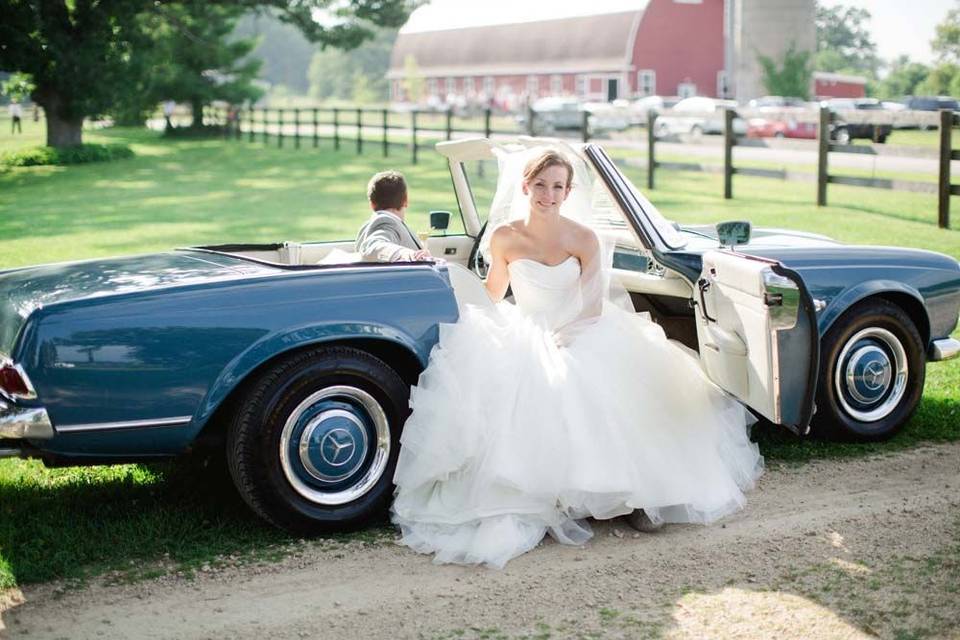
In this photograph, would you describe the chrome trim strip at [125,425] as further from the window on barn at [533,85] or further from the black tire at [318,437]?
the window on barn at [533,85]

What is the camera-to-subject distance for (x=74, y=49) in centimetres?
2892

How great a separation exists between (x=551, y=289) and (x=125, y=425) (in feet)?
6.33

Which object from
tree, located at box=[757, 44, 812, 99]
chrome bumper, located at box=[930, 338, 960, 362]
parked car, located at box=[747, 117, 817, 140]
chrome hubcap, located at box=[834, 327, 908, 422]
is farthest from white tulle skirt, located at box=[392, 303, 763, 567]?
tree, located at box=[757, 44, 812, 99]

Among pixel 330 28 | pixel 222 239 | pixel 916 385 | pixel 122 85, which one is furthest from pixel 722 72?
pixel 916 385

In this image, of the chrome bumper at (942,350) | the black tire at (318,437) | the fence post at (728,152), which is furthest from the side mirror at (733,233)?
the fence post at (728,152)

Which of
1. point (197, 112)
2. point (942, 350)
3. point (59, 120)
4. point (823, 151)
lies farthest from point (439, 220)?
point (197, 112)

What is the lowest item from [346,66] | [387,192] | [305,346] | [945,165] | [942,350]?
[942,350]

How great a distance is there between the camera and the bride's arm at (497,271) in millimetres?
4980

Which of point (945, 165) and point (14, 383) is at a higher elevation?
point (945, 165)

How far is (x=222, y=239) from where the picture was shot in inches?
571

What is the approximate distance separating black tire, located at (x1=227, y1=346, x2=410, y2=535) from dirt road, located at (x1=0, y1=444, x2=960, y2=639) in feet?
0.61

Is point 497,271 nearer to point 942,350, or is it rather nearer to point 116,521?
point 116,521

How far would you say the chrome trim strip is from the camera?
3.99 metres

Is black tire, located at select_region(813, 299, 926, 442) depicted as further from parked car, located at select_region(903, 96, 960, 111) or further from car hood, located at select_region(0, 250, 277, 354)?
parked car, located at select_region(903, 96, 960, 111)
